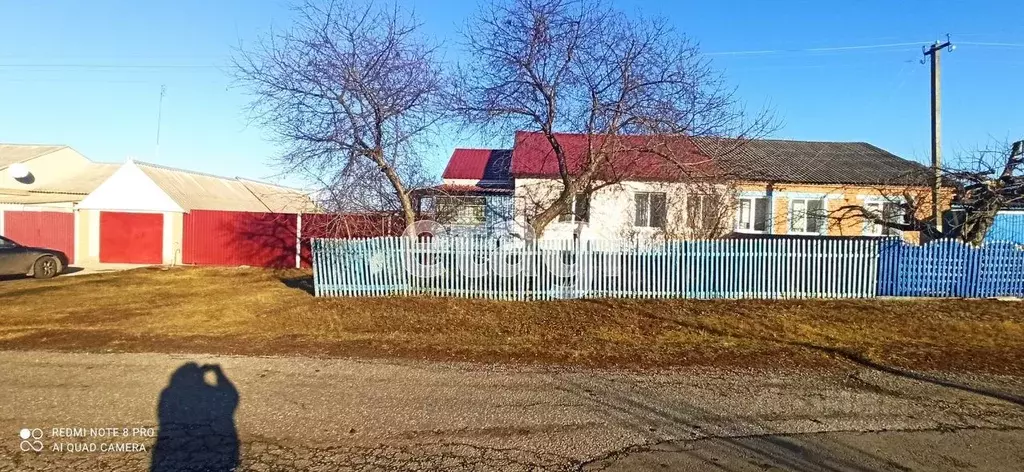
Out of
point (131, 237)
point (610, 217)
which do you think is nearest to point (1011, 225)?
point (610, 217)

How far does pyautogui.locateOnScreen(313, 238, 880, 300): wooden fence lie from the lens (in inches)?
451

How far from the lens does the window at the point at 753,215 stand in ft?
67.3

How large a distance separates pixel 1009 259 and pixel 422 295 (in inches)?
472

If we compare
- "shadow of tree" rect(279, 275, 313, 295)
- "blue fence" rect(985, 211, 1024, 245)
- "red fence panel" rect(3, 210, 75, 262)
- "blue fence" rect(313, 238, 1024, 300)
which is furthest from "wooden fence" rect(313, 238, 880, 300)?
→ "blue fence" rect(985, 211, 1024, 245)

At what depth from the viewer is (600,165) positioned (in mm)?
→ 11562

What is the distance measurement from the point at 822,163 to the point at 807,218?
2.94m

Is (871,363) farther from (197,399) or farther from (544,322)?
(197,399)

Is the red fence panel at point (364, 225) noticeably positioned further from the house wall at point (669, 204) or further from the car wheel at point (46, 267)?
the car wheel at point (46, 267)

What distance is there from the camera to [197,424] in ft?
14.8

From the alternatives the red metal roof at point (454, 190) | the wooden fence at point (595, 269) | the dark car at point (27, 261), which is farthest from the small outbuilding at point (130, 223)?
the wooden fence at point (595, 269)

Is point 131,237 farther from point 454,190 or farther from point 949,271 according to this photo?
point 949,271

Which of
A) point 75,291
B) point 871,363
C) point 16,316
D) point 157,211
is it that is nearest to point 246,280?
point 75,291

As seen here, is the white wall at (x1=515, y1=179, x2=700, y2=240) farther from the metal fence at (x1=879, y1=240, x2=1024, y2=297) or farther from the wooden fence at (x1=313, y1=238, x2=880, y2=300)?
the metal fence at (x1=879, y1=240, x2=1024, y2=297)

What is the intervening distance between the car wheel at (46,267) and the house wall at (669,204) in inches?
517
